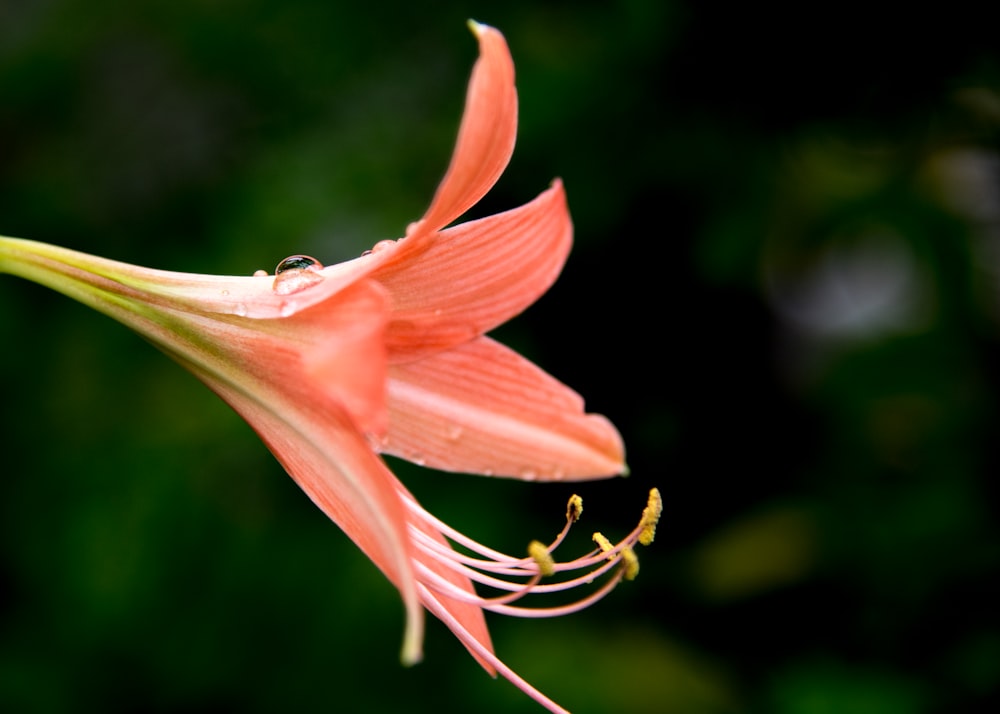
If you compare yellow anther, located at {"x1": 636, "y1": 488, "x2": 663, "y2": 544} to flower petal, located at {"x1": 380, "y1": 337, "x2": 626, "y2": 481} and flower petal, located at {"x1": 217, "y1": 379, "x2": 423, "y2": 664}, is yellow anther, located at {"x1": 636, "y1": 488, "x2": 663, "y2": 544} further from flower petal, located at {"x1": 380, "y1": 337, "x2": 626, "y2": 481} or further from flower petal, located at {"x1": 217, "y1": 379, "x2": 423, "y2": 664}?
flower petal, located at {"x1": 217, "y1": 379, "x2": 423, "y2": 664}

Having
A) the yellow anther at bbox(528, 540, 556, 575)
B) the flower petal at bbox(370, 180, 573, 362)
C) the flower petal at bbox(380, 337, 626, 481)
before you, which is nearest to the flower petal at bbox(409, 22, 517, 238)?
the flower petal at bbox(370, 180, 573, 362)

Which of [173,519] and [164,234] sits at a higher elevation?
[164,234]

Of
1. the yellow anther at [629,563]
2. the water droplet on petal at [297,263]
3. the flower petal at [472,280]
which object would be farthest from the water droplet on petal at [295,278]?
the yellow anther at [629,563]

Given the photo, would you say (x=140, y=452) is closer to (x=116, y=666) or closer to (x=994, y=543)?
(x=116, y=666)

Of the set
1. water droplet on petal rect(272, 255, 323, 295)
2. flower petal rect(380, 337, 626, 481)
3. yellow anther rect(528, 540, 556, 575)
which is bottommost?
yellow anther rect(528, 540, 556, 575)

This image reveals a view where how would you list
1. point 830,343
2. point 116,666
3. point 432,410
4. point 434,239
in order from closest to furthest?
point 434,239
point 432,410
point 116,666
point 830,343

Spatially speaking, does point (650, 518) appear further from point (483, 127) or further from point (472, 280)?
point (483, 127)

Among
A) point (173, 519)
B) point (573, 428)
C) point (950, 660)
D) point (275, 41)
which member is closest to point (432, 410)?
point (573, 428)
